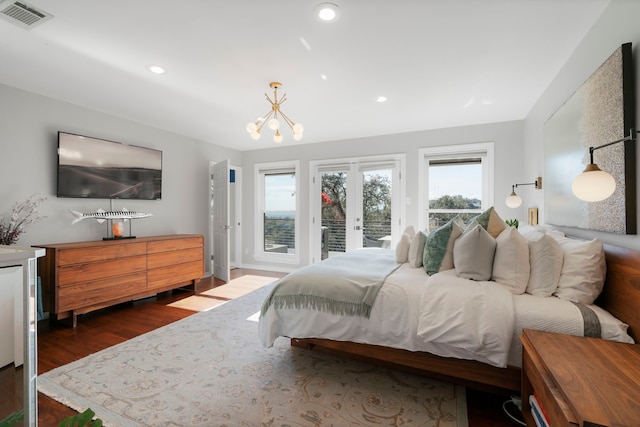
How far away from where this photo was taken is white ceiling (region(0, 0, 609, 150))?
73.3 inches

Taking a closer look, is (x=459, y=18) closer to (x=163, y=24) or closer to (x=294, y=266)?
(x=163, y=24)

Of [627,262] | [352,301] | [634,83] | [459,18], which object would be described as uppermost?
[459,18]

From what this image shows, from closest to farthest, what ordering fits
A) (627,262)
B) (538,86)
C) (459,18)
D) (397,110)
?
(627,262) < (459,18) < (538,86) < (397,110)

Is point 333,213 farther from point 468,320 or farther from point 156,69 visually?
point 468,320

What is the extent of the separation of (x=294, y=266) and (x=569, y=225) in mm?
4233

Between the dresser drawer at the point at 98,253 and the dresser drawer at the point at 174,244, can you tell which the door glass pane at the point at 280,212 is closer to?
the dresser drawer at the point at 174,244

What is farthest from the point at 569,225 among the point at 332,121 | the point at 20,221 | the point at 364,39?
the point at 20,221

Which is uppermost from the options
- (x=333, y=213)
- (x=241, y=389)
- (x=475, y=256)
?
(x=333, y=213)

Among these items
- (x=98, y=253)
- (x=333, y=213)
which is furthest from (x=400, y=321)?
(x=333, y=213)

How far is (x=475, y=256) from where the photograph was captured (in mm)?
1960

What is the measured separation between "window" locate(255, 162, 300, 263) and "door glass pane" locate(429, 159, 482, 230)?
243 cm

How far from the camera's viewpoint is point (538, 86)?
296cm

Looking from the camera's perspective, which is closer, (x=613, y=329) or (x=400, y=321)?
(x=613, y=329)

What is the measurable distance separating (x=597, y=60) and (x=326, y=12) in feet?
5.89
